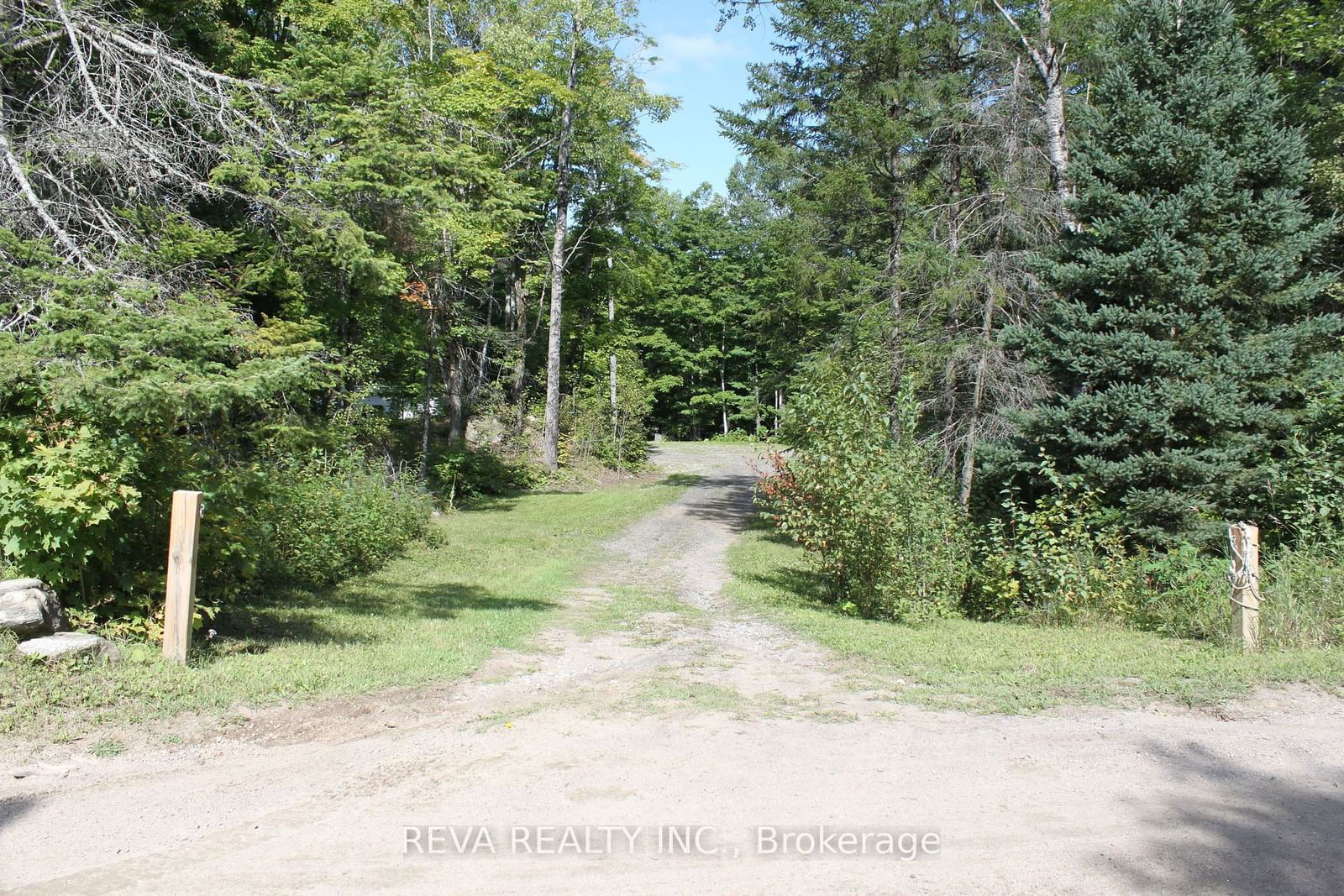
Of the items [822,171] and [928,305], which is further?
[822,171]

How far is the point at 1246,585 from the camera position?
789 cm

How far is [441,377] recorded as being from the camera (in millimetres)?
30703

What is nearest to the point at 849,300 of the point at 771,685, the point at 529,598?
the point at 529,598

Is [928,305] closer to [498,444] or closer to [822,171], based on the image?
[822,171]

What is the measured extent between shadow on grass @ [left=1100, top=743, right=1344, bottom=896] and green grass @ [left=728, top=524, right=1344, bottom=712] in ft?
4.54

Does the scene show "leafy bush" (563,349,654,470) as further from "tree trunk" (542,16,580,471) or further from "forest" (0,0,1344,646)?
"forest" (0,0,1344,646)

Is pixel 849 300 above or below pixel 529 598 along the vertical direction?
above

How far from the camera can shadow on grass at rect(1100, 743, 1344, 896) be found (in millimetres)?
3658

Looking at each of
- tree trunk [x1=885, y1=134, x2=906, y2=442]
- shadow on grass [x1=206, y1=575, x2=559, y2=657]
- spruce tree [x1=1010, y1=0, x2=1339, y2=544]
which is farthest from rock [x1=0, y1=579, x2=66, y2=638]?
tree trunk [x1=885, y1=134, x2=906, y2=442]

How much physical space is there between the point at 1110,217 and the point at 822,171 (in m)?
7.08

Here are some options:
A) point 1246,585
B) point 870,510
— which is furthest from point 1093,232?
point 1246,585

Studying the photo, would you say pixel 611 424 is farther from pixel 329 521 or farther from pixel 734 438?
pixel 734 438

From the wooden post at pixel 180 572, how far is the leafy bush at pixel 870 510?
22.0ft

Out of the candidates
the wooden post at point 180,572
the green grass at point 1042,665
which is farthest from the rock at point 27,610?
the green grass at point 1042,665
